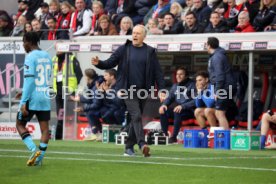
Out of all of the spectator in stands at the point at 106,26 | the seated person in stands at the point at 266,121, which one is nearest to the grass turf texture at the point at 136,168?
the seated person in stands at the point at 266,121

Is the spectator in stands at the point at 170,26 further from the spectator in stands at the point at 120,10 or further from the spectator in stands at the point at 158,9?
the spectator in stands at the point at 120,10

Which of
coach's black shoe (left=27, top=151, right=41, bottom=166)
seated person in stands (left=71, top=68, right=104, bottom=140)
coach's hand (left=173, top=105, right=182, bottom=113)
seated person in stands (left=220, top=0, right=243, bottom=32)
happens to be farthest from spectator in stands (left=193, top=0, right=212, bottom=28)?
coach's black shoe (left=27, top=151, right=41, bottom=166)

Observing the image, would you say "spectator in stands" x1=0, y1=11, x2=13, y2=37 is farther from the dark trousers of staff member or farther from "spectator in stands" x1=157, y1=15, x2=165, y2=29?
the dark trousers of staff member

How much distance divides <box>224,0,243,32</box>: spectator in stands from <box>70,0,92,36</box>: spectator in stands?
4547mm

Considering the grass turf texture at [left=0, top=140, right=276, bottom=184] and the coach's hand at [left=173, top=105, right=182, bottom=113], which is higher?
the coach's hand at [left=173, top=105, right=182, bottom=113]

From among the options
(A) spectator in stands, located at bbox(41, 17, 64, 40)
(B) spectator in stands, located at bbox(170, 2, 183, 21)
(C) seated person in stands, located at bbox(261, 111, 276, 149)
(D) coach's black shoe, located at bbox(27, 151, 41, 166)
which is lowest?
(D) coach's black shoe, located at bbox(27, 151, 41, 166)

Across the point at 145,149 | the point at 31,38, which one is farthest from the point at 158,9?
the point at 31,38

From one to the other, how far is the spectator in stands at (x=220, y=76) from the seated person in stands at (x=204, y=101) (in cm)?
38

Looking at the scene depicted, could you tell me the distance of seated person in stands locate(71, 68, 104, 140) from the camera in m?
22.5

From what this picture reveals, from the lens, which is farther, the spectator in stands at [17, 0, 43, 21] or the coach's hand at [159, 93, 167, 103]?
the spectator in stands at [17, 0, 43, 21]

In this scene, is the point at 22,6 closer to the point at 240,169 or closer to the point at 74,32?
the point at 74,32

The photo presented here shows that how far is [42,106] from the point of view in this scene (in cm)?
1355

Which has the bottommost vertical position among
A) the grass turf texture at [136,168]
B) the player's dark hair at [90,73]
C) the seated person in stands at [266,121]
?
the grass turf texture at [136,168]

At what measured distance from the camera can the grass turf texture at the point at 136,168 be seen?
11.3 metres
